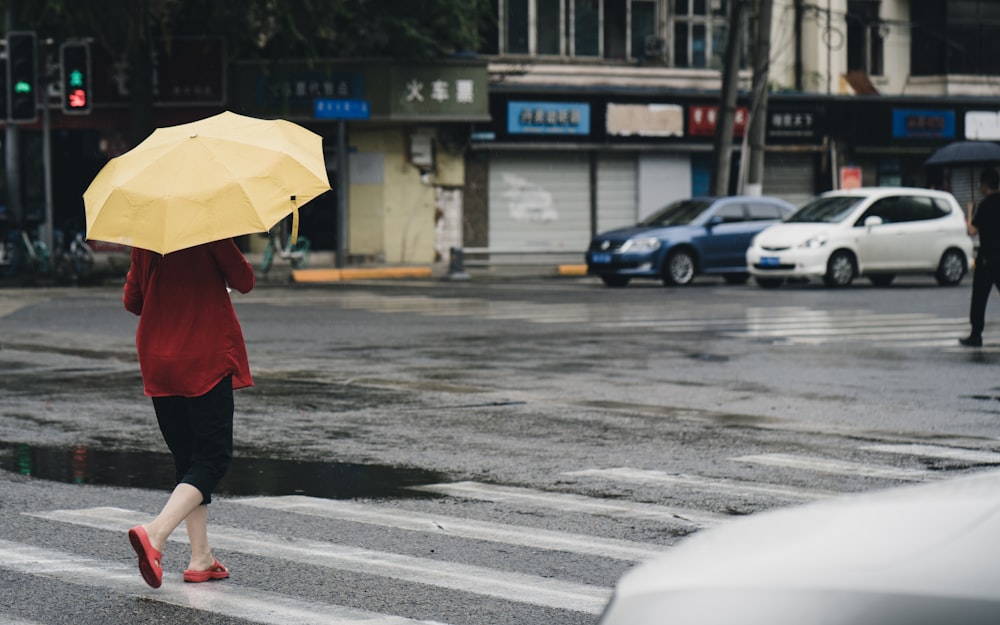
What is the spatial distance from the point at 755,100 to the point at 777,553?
110ft

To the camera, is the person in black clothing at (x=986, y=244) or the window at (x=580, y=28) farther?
the window at (x=580, y=28)

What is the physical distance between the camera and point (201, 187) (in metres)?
6.11

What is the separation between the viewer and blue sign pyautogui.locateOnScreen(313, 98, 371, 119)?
111ft

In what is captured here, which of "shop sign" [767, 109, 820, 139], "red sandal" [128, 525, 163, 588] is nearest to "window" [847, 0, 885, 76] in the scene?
"shop sign" [767, 109, 820, 139]

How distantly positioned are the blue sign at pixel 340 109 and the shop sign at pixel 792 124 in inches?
480

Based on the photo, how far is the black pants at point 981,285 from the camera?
1641 centimetres

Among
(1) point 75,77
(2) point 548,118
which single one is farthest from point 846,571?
(2) point 548,118

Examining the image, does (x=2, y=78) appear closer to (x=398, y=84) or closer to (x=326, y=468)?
(x=398, y=84)

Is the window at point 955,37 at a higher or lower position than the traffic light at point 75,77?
higher

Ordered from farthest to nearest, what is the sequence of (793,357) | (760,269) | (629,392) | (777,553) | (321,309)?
(760,269), (321,309), (793,357), (629,392), (777,553)

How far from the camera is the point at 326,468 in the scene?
900 centimetres

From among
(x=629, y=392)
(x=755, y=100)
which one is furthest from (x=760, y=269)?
(x=629, y=392)

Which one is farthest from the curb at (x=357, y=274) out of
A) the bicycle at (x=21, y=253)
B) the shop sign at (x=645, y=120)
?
the shop sign at (x=645, y=120)

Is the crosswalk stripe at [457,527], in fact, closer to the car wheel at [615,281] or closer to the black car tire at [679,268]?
the black car tire at [679,268]
